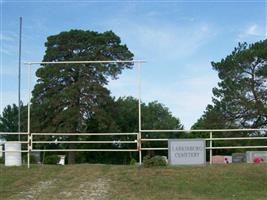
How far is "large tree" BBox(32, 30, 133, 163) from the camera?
57.2m

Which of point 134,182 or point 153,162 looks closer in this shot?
point 134,182

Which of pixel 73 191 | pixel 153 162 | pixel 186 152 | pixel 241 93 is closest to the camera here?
pixel 73 191

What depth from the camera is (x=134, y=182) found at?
1831 centimetres

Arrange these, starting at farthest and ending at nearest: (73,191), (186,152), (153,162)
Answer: (186,152)
(153,162)
(73,191)

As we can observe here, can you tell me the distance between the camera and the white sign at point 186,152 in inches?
841

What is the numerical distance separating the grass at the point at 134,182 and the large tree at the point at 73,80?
3354 centimetres

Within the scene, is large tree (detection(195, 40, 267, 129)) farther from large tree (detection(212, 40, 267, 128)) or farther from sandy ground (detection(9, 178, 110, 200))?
sandy ground (detection(9, 178, 110, 200))

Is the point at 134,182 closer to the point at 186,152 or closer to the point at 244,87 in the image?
the point at 186,152

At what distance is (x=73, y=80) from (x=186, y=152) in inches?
1539

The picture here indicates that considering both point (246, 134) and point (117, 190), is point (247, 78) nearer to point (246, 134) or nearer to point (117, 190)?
point (246, 134)

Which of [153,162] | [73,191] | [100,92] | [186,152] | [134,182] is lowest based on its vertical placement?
[73,191]

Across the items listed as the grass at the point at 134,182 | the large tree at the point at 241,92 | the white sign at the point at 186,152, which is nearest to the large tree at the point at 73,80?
the large tree at the point at 241,92

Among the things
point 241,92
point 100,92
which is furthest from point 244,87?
point 100,92

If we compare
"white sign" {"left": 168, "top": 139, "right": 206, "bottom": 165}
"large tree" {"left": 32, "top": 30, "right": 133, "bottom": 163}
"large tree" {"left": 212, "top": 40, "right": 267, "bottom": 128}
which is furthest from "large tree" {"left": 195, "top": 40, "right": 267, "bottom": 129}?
"white sign" {"left": 168, "top": 139, "right": 206, "bottom": 165}
